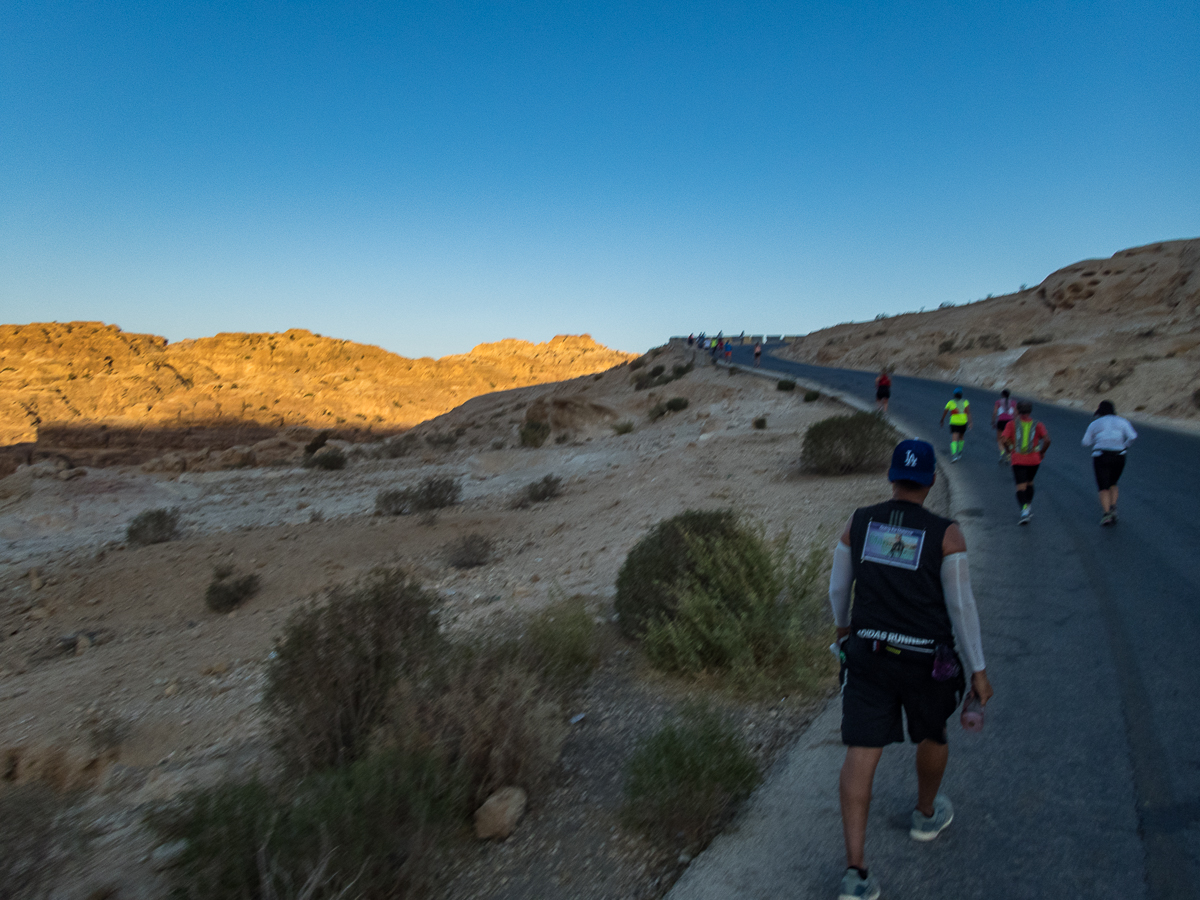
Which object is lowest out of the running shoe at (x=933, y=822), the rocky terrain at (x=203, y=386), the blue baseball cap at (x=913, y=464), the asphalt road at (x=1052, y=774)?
the asphalt road at (x=1052, y=774)

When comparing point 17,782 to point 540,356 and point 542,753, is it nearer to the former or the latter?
point 542,753

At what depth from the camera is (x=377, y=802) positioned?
3.08 meters

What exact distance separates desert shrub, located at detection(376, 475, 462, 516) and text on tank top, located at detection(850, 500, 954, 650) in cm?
1427

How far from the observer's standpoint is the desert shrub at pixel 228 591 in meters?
10.6

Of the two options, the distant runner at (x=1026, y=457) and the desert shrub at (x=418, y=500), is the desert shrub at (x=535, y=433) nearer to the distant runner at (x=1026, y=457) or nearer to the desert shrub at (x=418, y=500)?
the desert shrub at (x=418, y=500)

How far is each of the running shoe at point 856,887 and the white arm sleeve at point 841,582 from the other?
98 cm

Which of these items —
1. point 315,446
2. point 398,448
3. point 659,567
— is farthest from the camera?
point 315,446

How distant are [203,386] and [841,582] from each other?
72439mm

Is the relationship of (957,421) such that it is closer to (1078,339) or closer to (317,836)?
(317,836)

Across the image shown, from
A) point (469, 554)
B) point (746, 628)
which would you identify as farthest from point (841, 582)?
point (469, 554)

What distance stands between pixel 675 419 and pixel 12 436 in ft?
164

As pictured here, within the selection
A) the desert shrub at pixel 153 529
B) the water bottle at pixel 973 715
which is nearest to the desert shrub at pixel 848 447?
the water bottle at pixel 973 715

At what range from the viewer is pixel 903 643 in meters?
2.79

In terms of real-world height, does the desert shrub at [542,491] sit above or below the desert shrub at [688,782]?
below
